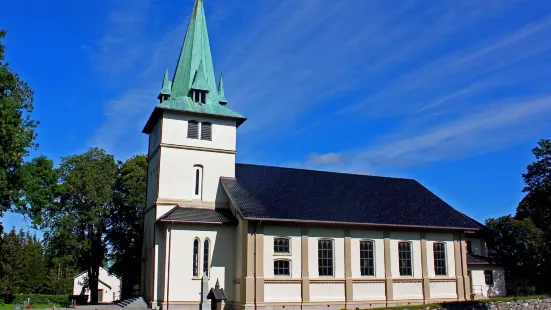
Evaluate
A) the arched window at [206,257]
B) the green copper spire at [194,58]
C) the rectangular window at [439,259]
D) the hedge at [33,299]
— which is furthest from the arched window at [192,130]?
the hedge at [33,299]

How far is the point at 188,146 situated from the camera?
3194cm

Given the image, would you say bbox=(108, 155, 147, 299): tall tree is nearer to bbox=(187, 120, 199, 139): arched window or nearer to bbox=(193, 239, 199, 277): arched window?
bbox=(187, 120, 199, 139): arched window

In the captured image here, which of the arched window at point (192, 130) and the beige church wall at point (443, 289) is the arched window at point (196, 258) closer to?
the arched window at point (192, 130)

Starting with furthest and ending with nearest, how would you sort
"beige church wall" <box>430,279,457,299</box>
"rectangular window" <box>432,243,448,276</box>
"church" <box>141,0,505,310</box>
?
"rectangular window" <box>432,243,448,276</box>, "beige church wall" <box>430,279,457,299</box>, "church" <box>141,0,505,310</box>

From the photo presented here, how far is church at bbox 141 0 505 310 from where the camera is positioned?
2892 cm

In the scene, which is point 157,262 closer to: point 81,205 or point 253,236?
point 253,236

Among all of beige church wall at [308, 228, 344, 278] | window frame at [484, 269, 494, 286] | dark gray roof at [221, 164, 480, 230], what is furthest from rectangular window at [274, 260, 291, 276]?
window frame at [484, 269, 494, 286]

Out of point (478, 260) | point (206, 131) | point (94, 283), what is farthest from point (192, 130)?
point (478, 260)

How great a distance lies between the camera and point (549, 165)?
138 ft

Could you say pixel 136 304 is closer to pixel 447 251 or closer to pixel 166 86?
pixel 166 86

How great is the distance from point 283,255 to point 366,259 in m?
5.84

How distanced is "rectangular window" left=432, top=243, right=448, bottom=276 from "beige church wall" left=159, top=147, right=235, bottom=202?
14.7 meters

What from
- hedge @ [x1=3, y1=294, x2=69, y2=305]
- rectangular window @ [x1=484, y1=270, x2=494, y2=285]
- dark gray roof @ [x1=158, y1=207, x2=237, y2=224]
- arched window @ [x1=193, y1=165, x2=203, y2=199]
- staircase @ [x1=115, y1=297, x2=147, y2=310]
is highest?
arched window @ [x1=193, y1=165, x2=203, y2=199]

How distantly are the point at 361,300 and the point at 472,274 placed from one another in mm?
10842
